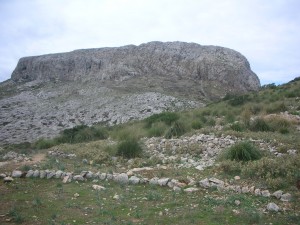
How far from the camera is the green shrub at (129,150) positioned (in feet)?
41.4

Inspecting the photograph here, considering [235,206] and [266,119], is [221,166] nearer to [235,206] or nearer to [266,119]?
[235,206]

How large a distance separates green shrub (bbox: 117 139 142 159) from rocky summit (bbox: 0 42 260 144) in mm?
21861

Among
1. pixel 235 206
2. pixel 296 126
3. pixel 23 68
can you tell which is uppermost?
pixel 23 68

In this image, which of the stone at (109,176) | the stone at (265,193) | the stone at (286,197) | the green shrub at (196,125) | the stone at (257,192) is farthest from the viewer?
the green shrub at (196,125)

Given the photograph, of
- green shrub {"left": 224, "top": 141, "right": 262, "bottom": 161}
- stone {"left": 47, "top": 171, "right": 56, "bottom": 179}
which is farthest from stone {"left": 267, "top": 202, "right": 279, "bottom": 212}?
stone {"left": 47, "top": 171, "right": 56, "bottom": 179}

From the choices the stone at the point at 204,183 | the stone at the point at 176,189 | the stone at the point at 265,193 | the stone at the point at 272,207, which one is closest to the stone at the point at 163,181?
the stone at the point at 176,189

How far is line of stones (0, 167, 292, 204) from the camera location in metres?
7.49

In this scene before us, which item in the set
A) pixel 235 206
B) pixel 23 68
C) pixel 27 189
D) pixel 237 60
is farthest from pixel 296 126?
pixel 23 68

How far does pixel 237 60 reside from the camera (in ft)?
178

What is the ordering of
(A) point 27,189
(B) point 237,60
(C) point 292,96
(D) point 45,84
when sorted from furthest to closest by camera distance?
(D) point 45,84
(B) point 237,60
(C) point 292,96
(A) point 27,189

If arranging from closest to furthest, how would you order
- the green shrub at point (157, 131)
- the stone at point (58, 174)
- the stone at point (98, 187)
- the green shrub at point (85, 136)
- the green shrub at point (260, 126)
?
the stone at point (98, 187) → the stone at point (58, 174) → the green shrub at point (260, 126) → the green shrub at point (157, 131) → the green shrub at point (85, 136)

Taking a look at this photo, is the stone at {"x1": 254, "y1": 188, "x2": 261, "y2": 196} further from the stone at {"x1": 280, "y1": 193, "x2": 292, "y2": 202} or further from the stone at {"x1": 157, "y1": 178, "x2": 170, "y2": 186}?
the stone at {"x1": 157, "y1": 178, "x2": 170, "y2": 186}

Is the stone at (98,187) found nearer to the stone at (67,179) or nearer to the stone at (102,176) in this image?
the stone at (102,176)

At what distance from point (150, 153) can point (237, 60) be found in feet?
147
